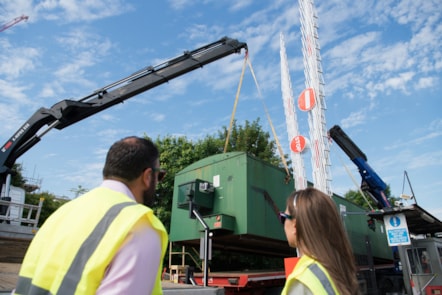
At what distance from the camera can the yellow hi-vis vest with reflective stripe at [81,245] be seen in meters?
1.12

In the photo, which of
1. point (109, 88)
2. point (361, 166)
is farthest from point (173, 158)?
point (361, 166)

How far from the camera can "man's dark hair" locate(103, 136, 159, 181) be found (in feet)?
5.05

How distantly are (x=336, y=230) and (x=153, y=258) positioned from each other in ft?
3.10

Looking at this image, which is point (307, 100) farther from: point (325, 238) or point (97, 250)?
point (97, 250)

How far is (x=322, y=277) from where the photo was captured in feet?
4.87

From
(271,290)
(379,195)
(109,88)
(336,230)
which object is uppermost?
(109,88)

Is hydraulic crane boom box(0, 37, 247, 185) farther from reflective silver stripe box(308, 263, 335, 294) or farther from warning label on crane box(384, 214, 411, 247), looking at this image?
reflective silver stripe box(308, 263, 335, 294)

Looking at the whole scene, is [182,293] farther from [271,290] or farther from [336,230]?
[271,290]

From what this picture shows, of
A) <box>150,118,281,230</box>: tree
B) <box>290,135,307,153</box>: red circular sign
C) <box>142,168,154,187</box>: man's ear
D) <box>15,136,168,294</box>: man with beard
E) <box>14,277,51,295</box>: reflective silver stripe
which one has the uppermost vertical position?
<box>150,118,281,230</box>: tree

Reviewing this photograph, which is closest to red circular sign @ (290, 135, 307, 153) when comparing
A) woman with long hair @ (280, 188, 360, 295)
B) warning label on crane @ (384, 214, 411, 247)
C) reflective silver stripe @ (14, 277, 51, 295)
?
warning label on crane @ (384, 214, 411, 247)

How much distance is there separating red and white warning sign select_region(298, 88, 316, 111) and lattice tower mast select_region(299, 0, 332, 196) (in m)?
0.08

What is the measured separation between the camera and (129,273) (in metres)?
1.12

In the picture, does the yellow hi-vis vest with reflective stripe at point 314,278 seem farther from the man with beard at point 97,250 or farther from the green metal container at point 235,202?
the green metal container at point 235,202

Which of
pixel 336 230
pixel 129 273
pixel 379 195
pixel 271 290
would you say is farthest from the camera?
pixel 379 195
